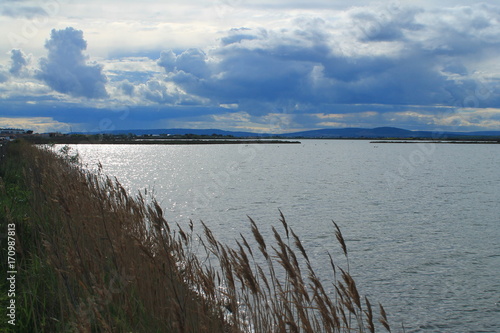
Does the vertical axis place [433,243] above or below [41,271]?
below

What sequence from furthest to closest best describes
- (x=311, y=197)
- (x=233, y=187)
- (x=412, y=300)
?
(x=233, y=187) < (x=311, y=197) < (x=412, y=300)

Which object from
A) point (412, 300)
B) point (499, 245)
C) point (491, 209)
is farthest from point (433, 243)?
point (491, 209)

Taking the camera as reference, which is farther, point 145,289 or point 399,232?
point 399,232

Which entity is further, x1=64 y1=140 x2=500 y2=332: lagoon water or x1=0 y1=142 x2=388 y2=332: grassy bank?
x1=64 y1=140 x2=500 y2=332: lagoon water

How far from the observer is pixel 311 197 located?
2877 centimetres

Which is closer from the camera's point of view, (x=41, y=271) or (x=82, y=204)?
(x=41, y=271)

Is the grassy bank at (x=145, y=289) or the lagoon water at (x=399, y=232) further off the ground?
the grassy bank at (x=145, y=289)

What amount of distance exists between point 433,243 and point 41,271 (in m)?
13.8

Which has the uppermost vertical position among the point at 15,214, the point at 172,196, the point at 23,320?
the point at 15,214

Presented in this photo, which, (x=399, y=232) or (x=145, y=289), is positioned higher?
(x=145, y=289)

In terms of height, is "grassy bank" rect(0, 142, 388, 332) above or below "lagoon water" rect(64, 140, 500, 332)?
above

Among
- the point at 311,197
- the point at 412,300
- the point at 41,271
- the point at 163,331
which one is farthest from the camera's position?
the point at 311,197

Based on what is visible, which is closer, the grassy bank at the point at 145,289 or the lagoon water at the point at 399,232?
the grassy bank at the point at 145,289

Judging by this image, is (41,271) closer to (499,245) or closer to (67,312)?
(67,312)
